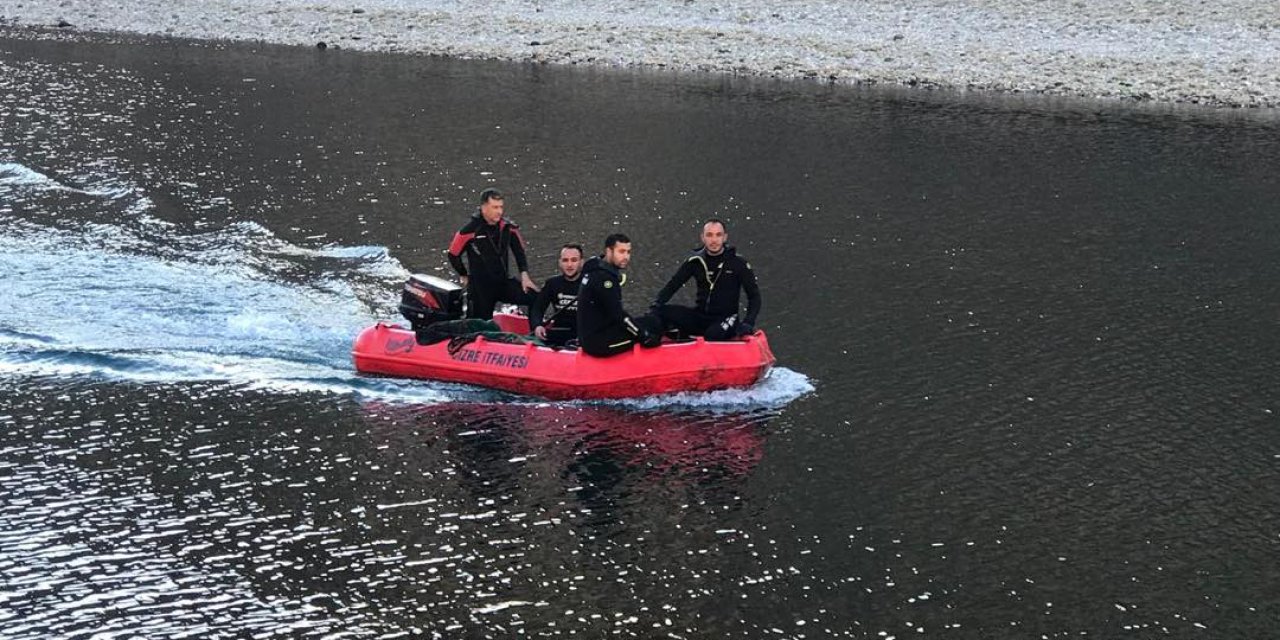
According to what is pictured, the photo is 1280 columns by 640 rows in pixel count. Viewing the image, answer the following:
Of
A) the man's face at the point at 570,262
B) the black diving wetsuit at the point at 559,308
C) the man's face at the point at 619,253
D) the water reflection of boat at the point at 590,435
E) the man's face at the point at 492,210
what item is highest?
the man's face at the point at 492,210

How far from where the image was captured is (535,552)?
537 inches

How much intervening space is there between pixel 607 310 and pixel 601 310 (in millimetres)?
75

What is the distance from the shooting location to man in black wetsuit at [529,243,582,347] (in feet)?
60.8

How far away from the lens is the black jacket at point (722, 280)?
18.4 meters

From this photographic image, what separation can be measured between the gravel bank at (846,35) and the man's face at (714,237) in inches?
1008

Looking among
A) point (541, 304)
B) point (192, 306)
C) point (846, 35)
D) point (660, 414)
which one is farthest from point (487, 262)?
point (846, 35)

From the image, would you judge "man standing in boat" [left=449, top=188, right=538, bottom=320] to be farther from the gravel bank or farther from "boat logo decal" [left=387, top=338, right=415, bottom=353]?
the gravel bank

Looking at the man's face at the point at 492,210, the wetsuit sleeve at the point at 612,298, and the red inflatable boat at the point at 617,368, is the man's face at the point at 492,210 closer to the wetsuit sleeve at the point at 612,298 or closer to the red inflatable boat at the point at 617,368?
the red inflatable boat at the point at 617,368

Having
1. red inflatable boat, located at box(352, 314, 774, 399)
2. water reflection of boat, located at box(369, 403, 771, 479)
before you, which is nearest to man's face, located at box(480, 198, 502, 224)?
red inflatable boat, located at box(352, 314, 774, 399)

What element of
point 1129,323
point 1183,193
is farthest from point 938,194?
point 1129,323

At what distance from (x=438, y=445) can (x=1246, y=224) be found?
56.8 ft

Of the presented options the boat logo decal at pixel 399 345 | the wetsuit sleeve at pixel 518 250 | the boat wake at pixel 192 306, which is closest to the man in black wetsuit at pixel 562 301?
the wetsuit sleeve at pixel 518 250

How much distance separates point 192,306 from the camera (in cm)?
2094

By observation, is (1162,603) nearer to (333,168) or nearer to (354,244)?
(354,244)
